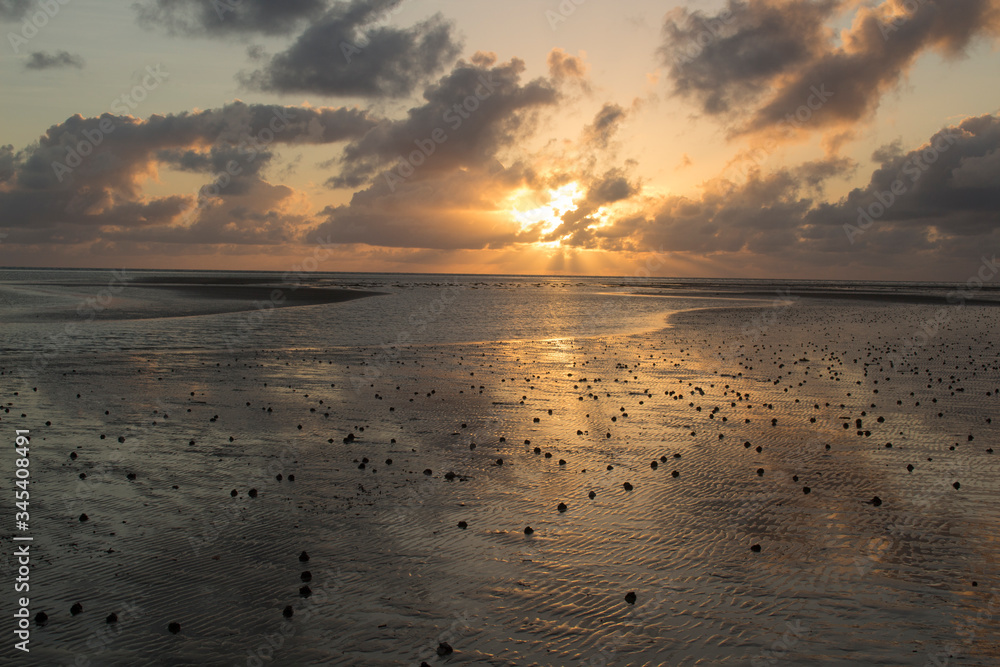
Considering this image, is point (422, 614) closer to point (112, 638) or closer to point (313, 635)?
point (313, 635)

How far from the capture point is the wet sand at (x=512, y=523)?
26.2 ft

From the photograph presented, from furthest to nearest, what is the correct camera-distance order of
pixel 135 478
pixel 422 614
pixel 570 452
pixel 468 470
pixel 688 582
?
pixel 570 452
pixel 468 470
pixel 135 478
pixel 688 582
pixel 422 614

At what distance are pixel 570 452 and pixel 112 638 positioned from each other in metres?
10.3

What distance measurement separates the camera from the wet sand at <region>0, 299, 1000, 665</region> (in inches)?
314

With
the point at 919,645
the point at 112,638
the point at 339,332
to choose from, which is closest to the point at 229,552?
the point at 112,638

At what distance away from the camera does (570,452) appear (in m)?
15.8

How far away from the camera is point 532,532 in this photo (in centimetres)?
1096

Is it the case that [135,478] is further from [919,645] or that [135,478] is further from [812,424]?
[812,424]

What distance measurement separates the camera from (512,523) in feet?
37.5

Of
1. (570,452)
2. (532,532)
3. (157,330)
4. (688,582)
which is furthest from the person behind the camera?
(157,330)

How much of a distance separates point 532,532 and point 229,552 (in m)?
4.93

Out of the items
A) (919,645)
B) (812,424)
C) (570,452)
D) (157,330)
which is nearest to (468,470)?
(570,452)

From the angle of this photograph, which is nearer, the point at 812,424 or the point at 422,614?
the point at 422,614

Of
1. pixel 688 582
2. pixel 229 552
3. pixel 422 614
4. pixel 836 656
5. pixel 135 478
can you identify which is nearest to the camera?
pixel 836 656
